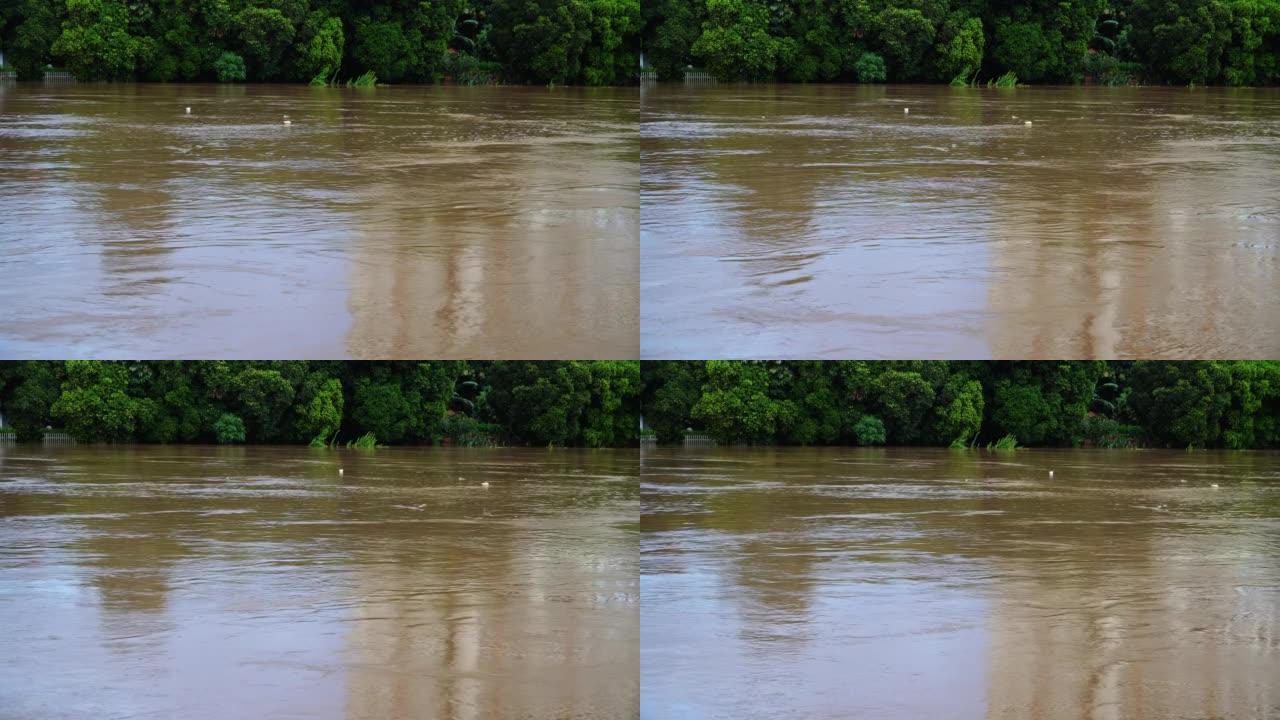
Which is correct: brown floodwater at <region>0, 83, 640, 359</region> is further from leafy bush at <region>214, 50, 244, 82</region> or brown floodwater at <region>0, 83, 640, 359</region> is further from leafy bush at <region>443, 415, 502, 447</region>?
leafy bush at <region>443, 415, 502, 447</region>

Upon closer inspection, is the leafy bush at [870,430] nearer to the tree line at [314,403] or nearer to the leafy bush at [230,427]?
the tree line at [314,403]

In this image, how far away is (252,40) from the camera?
1137 cm

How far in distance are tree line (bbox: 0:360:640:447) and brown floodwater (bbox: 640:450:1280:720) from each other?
1.98 meters

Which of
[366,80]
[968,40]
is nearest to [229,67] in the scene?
[366,80]

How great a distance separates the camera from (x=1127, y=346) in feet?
14.4

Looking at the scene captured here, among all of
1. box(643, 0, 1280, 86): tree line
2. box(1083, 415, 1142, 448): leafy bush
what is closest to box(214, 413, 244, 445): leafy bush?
box(643, 0, 1280, 86): tree line

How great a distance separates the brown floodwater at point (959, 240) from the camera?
14.6 ft

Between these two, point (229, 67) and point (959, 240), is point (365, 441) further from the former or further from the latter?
point (959, 240)

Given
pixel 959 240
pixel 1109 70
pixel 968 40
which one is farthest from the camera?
pixel 1109 70

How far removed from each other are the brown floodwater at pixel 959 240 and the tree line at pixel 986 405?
2.18 meters

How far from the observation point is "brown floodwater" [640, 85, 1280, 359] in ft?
14.6

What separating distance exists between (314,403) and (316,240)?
224 inches

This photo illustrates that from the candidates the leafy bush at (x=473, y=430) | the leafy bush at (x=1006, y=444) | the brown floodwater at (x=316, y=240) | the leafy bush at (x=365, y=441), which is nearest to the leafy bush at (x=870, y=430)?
the leafy bush at (x=1006, y=444)

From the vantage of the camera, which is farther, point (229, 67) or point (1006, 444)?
point (229, 67)
